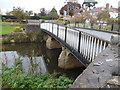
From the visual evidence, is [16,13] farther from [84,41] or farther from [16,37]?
[84,41]

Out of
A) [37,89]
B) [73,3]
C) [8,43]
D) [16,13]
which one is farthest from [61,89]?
[73,3]

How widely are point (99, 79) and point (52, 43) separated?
15033 mm

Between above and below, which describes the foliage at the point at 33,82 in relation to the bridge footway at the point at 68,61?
above

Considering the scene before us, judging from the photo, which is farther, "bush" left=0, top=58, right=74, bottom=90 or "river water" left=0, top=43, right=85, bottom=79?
"river water" left=0, top=43, right=85, bottom=79

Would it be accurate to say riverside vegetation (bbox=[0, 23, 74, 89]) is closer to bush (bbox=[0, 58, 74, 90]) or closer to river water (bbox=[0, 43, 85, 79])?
bush (bbox=[0, 58, 74, 90])

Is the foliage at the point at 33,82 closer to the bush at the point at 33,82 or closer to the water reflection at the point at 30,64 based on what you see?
the bush at the point at 33,82

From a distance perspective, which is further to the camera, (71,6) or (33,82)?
(71,6)

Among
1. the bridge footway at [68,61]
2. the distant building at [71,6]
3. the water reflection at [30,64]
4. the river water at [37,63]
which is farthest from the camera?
the distant building at [71,6]

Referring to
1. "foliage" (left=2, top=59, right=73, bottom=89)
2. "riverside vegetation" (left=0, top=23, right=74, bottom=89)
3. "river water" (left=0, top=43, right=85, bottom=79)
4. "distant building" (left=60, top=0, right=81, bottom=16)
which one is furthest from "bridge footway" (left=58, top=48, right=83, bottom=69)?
"distant building" (left=60, top=0, right=81, bottom=16)

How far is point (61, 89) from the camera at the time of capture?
10.4 feet

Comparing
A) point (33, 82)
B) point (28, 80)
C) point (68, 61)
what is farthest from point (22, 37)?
point (33, 82)

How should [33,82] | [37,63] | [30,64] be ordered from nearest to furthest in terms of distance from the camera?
[33,82] → [30,64] → [37,63]

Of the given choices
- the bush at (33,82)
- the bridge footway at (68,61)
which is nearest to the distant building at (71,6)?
the bridge footway at (68,61)

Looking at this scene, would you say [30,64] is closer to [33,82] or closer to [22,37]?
[33,82]
